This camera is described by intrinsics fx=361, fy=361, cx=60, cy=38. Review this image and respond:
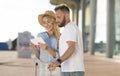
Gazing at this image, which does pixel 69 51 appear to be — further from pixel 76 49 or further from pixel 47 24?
pixel 47 24

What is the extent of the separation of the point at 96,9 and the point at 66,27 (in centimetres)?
3716

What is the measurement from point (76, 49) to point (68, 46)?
0.14m

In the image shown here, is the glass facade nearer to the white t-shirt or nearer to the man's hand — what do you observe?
the white t-shirt

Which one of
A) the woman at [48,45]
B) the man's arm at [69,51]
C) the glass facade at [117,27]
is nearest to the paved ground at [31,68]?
the woman at [48,45]

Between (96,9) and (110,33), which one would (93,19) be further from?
(110,33)

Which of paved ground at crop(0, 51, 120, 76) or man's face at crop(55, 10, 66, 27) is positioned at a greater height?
man's face at crop(55, 10, 66, 27)

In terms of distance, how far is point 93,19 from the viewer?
41.3 metres

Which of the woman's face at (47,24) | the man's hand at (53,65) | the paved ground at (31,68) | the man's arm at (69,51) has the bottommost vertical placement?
the paved ground at (31,68)

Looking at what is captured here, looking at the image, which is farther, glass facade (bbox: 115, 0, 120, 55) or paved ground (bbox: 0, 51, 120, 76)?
glass facade (bbox: 115, 0, 120, 55)

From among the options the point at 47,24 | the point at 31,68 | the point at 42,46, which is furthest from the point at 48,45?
the point at 31,68

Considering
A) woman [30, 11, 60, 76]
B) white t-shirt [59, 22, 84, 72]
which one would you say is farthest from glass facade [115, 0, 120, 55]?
white t-shirt [59, 22, 84, 72]

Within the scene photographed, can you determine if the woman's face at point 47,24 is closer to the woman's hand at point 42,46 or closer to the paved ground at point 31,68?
the woman's hand at point 42,46

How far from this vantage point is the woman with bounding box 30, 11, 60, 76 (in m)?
3.99

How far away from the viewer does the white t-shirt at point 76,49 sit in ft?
12.1
